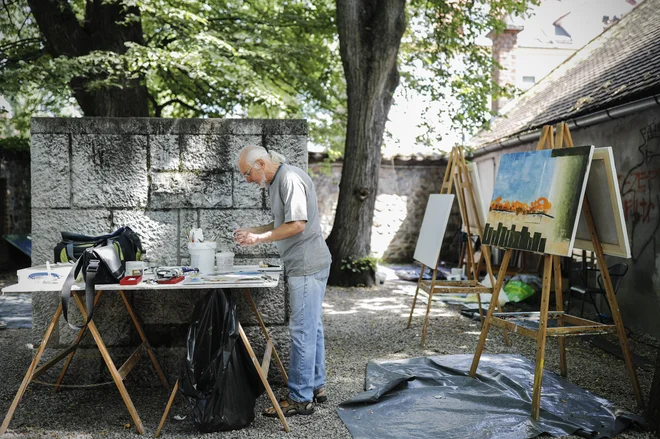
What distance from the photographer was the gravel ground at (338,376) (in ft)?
11.5

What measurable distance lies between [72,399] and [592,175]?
4008mm

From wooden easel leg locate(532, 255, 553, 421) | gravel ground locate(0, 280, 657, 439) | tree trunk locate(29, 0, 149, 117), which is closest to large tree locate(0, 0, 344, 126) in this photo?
tree trunk locate(29, 0, 149, 117)

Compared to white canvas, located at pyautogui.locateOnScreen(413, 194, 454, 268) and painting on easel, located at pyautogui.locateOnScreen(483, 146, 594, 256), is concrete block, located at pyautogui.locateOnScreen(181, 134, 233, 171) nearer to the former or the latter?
painting on easel, located at pyautogui.locateOnScreen(483, 146, 594, 256)

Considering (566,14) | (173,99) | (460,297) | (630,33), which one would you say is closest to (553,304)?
(460,297)

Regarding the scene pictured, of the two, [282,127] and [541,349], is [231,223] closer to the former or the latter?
[282,127]

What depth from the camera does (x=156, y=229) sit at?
174 inches

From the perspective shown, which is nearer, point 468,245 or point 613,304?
point 613,304

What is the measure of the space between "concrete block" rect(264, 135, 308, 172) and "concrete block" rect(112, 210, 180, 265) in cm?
92

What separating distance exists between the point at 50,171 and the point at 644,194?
6267 mm

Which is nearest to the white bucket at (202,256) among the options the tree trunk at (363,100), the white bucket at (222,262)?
the white bucket at (222,262)

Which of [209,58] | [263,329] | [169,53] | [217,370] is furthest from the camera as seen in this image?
[209,58]

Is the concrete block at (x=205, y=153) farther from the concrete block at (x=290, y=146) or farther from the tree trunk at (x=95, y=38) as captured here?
the tree trunk at (x=95, y=38)

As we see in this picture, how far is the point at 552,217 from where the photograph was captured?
12.4 feet

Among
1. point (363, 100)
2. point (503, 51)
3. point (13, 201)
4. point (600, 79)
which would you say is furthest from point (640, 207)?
point (13, 201)
